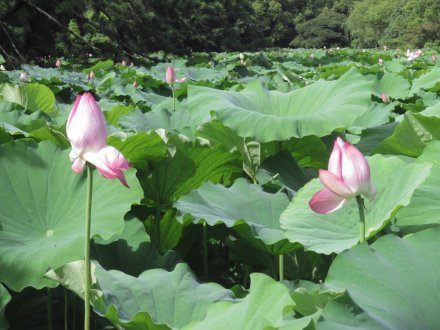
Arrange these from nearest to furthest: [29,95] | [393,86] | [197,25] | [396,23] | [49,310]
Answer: [49,310]
[29,95]
[393,86]
[197,25]
[396,23]

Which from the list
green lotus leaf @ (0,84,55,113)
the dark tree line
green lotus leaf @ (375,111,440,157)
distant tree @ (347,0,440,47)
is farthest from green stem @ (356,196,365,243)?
distant tree @ (347,0,440,47)

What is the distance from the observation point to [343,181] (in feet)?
2.54

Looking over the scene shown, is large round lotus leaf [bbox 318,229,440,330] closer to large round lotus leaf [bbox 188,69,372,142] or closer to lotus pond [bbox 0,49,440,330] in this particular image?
lotus pond [bbox 0,49,440,330]

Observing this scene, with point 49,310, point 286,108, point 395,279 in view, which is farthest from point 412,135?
point 49,310

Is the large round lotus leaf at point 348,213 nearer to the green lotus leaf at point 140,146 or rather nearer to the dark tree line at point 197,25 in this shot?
the green lotus leaf at point 140,146

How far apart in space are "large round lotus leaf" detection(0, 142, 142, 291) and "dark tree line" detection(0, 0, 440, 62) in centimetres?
525

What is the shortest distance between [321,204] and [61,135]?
2.35ft

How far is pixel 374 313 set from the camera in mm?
637

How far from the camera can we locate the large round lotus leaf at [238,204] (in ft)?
3.44

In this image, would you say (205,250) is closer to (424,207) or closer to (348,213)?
(348,213)

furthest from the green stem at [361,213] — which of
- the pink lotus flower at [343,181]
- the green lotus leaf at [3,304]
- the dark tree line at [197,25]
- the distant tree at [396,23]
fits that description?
the distant tree at [396,23]

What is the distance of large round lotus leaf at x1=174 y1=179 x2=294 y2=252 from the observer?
105 centimetres

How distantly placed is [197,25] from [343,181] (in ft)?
89.6

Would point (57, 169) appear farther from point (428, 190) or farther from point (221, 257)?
point (428, 190)
